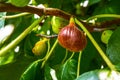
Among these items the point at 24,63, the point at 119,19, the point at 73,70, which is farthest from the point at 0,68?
the point at 119,19

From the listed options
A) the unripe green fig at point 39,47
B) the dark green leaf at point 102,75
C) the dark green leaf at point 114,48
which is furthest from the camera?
the unripe green fig at point 39,47

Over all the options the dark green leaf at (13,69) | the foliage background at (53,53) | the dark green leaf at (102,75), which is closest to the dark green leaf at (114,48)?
the foliage background at (53,53)

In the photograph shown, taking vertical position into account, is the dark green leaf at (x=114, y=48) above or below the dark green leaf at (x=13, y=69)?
above

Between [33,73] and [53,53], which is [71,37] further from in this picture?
[53,53]

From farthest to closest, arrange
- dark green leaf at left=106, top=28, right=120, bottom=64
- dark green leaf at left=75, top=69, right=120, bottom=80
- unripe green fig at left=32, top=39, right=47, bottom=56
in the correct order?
unripe green fig at left=32, top=39, right=47, bottom=56 → dark green leaf at left=106, top=28, right=120, bottom=64 → dark green leaf at left=75, top=69, right=120, bottom=80

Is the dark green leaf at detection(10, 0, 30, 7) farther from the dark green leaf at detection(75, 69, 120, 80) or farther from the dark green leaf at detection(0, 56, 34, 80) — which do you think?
the dark green leaf at detection(0, 56, 34, 80)

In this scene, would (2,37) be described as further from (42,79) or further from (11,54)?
(11,54)

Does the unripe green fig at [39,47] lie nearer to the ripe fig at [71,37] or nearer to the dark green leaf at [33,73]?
the dark green leaf at [33,73]

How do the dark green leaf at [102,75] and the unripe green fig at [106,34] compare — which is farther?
the unripe green fig at [106,34]

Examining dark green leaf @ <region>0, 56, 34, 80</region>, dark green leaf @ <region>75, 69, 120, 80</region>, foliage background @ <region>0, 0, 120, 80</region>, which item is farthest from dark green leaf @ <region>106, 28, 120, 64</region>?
dark green leaf @ <region>0, 56, 34, 80</region>
